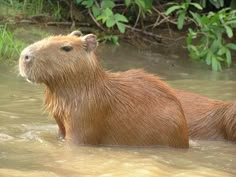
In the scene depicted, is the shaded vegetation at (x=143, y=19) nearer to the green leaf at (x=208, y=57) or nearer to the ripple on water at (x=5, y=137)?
the green leaf at (x=208, y=57)

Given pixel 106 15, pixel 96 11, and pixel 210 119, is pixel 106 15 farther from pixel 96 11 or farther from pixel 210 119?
pixel 210 119

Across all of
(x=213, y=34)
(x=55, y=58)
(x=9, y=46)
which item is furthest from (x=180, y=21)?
(x=55, y=58)

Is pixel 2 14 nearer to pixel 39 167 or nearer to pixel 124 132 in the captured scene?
pixel 124 132

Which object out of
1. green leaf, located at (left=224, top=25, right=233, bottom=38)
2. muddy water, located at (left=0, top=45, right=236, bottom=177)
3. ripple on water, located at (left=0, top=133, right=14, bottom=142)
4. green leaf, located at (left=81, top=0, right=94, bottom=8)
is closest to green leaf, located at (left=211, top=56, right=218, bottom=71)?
green leaf, located at (left=224, top=25, right=233, bottom=38)

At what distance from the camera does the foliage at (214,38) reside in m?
8.88

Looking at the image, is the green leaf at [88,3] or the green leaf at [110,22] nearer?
the green leaf at [110,22]

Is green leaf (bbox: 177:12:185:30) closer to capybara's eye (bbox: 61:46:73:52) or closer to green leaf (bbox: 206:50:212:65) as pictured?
green leaf (bbox: 206:50:212:65)

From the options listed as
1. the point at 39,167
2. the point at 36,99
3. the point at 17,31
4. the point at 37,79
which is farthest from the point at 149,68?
the point at 39,167

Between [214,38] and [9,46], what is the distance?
93.8 inches

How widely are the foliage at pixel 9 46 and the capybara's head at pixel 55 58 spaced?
284cm

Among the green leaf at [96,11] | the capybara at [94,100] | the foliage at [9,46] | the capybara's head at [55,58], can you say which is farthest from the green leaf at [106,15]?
the capybara's head at [55,58]

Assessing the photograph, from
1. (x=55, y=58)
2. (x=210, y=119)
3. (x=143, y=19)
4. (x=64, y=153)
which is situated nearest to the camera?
(x=64, y=153)

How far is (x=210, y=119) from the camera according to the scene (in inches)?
255

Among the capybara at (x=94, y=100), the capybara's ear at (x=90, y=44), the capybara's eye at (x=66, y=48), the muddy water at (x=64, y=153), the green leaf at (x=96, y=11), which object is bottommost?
the muddy water at (x=64, y=153)
